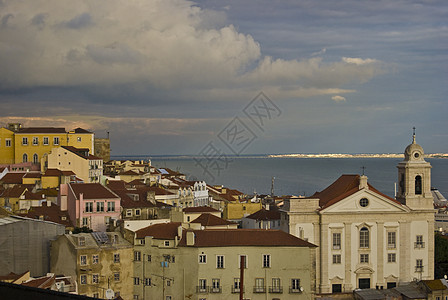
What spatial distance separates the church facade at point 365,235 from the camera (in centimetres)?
4097

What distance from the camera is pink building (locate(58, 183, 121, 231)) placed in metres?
41.9

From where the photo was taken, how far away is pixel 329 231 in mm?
41156

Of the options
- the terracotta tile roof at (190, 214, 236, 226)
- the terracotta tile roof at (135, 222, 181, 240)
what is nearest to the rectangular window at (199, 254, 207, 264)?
the terracotta tile roof at (135, 222, 181, 240)

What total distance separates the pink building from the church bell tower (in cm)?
1942

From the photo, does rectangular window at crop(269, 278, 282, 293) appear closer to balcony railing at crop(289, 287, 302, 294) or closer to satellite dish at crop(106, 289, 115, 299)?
balcony railing at crop(289, 287, 302, 294)

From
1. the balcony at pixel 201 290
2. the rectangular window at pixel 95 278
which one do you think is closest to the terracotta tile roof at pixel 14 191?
the rectangular window at pixel 95 278

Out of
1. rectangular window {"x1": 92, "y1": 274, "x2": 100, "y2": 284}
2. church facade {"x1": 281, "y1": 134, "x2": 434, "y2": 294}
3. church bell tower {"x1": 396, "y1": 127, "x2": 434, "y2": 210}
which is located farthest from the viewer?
church bell tower {"x1": 396, "y1": 127, "x2": 434, "y2": 210}

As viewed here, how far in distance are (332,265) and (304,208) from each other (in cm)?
409

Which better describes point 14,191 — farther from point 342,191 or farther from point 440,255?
point 440,255

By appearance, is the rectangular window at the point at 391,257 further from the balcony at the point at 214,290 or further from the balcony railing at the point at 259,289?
the balcony at the point at 214,290

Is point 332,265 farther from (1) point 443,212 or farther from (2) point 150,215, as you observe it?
(1) point 443,212

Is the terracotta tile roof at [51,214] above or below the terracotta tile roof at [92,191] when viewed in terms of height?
below

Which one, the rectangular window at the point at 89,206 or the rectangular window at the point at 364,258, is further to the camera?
the rectangular window at the point at 89,206

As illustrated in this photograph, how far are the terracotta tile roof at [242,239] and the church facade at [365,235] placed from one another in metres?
5.65
